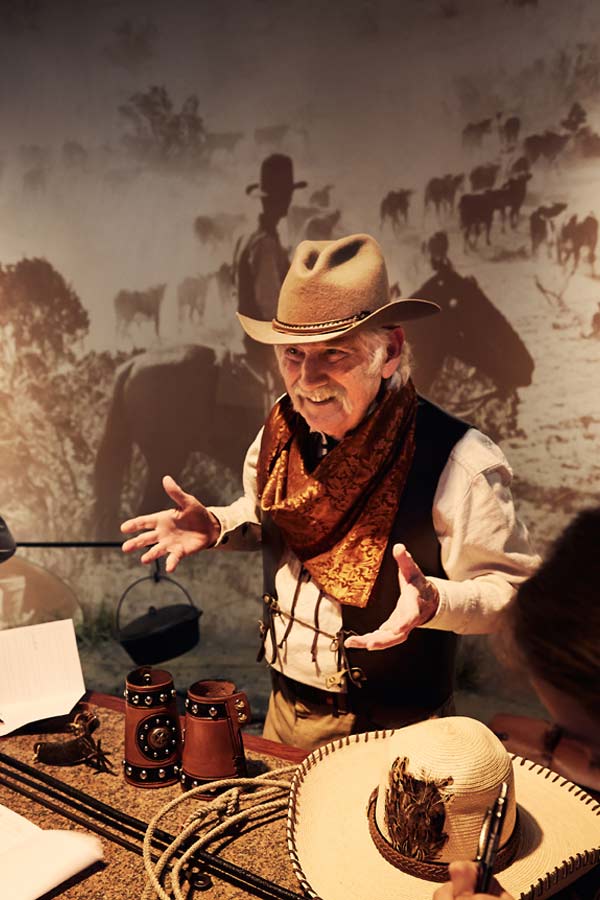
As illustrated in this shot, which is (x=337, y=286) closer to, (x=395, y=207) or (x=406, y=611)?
(x=406, y=611)

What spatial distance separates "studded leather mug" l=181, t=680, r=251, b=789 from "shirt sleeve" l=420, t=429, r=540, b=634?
52 centimetres

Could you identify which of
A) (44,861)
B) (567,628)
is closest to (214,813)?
(44,861)

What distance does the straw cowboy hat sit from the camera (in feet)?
3.49

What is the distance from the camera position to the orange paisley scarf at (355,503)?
1.86 m

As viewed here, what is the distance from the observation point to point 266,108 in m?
3.83

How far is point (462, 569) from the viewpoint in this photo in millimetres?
1803

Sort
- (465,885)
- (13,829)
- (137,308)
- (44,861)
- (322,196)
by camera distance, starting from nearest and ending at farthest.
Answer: (465,885) → (44,861) → (13,829) → (322,196) → (137,308)

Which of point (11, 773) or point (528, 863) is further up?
point (528, 863)

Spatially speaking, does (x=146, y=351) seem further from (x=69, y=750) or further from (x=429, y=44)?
(x=69, y=750)

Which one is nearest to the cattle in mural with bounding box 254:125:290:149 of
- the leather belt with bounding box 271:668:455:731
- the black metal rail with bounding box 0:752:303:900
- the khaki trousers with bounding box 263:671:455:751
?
the khaki trousers with bounding box 263:671:455:751

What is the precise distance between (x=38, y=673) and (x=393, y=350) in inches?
48.0

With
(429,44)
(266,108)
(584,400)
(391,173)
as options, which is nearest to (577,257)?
(584,400)

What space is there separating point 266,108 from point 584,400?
212 centimetres

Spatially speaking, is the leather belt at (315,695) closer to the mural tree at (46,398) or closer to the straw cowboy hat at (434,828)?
the straw cowboy hat at (434,828)
